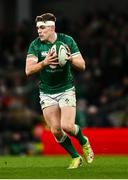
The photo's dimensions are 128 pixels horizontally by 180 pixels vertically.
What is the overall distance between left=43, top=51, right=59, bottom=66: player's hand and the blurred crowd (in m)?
7.94

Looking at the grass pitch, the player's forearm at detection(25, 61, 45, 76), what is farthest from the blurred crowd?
the player's forearm at detection(25, 61, 45, 76)

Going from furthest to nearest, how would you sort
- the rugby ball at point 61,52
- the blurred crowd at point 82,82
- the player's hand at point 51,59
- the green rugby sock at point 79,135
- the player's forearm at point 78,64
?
the blurred crowd at point 82,82
the green rugby sock at point 79,135
the player's forearm at point 78,64
the rugby ball at point 61,52
the player's hand at point 51,59

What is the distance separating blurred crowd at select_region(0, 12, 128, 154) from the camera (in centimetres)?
2108

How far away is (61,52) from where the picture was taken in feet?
41.6

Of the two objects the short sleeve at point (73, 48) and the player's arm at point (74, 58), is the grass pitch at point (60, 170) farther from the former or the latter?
the short sleeve at point (73, 48)

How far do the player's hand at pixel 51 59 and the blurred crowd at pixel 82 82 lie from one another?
26.1ft

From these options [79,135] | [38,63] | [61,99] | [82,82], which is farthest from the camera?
[82,82]

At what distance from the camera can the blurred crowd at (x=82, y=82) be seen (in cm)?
2108

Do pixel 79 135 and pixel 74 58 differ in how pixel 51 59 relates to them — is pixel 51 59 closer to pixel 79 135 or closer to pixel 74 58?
pixel 74 58

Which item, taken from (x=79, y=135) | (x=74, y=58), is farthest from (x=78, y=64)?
(x=79, y=135)

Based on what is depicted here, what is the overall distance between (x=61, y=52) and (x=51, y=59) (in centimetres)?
22

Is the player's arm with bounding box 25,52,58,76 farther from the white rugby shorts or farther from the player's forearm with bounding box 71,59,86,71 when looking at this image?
the white rugby shorts

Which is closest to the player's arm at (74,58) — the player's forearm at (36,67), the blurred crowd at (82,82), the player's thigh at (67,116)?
the player's forearm at (36,67)

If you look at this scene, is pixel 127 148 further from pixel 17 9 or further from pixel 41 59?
pixel 17 9
